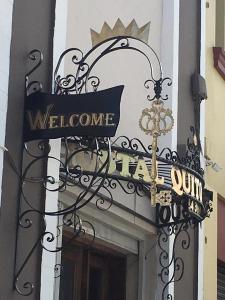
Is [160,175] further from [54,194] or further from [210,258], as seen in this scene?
[210,258]

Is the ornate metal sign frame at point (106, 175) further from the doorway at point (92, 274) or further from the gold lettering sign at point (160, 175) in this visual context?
the doorway at point (92, 274)

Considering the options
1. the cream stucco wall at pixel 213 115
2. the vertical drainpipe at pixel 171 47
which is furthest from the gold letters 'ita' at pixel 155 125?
the cream stucco wall at pixel 213 115

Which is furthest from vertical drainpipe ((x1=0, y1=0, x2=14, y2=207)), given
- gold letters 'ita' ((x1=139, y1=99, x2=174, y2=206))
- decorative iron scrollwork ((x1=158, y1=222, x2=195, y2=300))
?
decorative iron scrollwork ((x1=158, y1=222, x2=195, y2=300))

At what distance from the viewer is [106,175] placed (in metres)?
6.54

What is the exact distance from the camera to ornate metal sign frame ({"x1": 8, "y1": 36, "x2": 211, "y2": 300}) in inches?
253

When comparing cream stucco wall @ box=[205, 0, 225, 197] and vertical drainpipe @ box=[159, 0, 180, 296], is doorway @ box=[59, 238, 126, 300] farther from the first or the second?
cream stucco wall @ box=[205, 0, 225, 197]

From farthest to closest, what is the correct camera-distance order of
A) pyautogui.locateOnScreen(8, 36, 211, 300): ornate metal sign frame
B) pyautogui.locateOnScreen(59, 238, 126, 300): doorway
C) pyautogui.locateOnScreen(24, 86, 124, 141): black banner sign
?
pyautogui.locateOnScreen(59, 238, 126, 300): doorway → pyautogui.locateOnScreen(8, 36, 211, 300): ornate metal sign frame → pyautogui.locateOnScreen(24, 86, 124, 141): black banner sign

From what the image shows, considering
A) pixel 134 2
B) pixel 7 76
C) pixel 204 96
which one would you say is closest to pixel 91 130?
pixel 7 76

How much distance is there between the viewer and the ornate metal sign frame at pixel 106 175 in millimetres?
6434

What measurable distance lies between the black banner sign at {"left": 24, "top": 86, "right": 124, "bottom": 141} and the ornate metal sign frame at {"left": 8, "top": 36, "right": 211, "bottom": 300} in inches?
7.4

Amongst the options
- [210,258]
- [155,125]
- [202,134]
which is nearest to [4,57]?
[155,125]

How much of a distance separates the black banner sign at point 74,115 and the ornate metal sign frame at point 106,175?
188 millimetres

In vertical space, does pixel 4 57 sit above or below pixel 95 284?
above

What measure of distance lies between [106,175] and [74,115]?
2.10 feet
